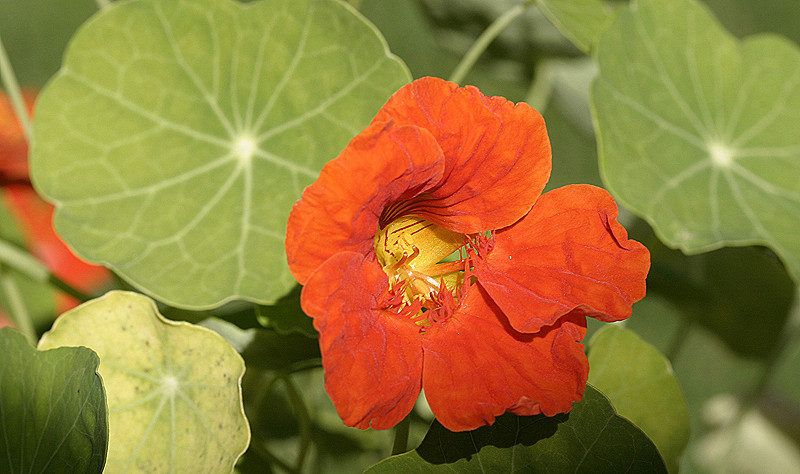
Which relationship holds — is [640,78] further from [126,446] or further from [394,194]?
[126,446]

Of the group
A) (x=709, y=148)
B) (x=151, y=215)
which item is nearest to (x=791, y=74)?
(x=709, y=148)

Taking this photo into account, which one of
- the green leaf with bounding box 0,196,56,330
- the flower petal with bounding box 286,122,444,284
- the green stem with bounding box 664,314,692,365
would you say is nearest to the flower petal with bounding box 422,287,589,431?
the flower petal with bounding box 286,122,444,284

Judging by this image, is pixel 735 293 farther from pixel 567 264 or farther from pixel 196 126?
pixel 196 126

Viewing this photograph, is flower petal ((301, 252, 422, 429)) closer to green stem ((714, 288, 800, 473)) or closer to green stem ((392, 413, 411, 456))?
green stem ((392, 413, 411, 456))

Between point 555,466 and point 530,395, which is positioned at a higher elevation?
point 530,395

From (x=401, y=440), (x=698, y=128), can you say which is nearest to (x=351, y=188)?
(x=401, y=440)

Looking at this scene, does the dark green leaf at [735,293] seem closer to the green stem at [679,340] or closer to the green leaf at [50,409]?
the green stem at [679,340]
